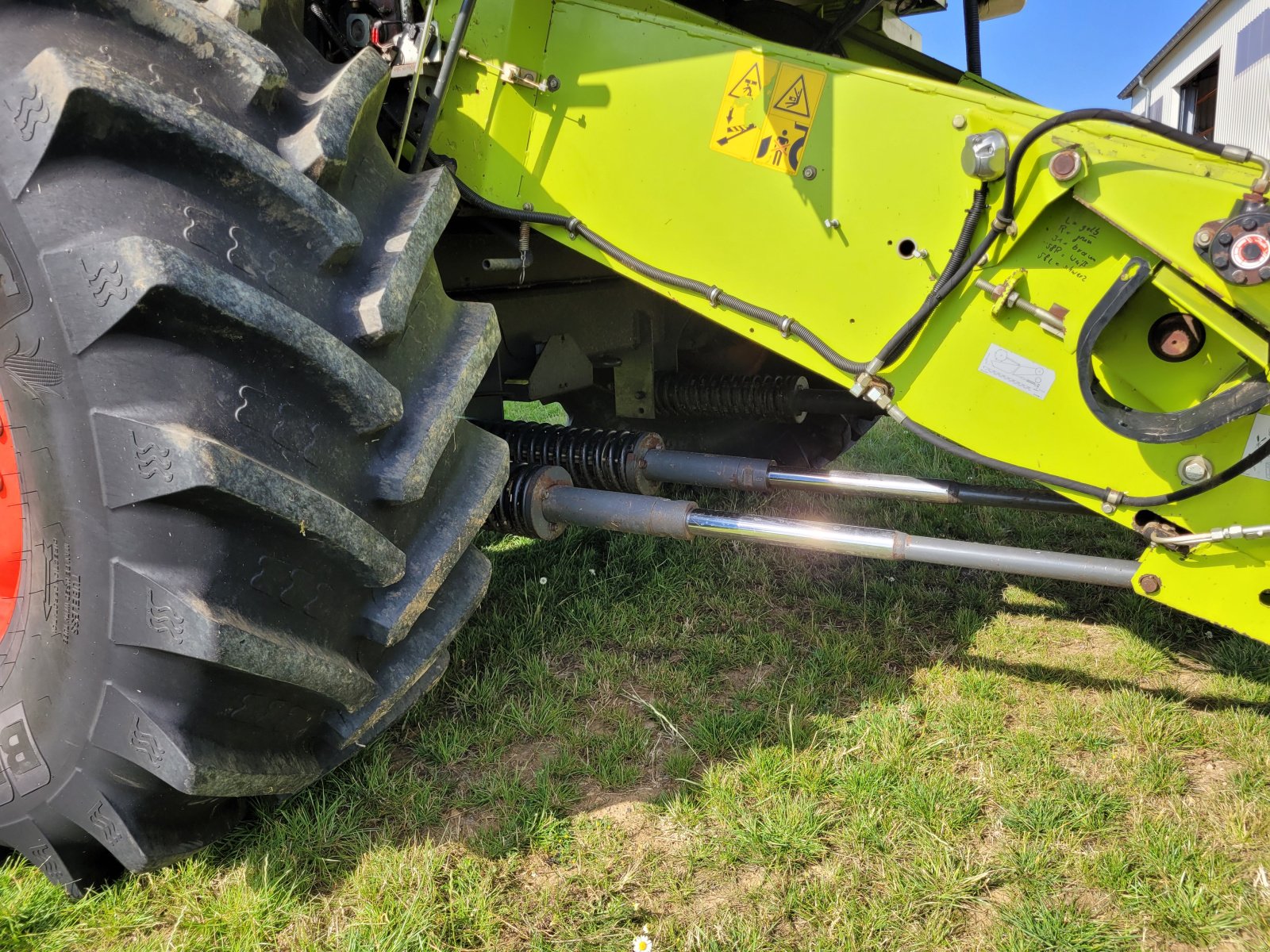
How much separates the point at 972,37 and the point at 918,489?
1.30 m

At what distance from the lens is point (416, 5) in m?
2.01

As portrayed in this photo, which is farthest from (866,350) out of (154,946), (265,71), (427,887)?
(154,946)

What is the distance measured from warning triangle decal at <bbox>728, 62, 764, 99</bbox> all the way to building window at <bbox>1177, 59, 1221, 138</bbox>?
63.4 feet

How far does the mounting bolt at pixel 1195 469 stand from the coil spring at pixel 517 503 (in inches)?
56.9

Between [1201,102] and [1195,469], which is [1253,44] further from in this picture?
[1195,469]

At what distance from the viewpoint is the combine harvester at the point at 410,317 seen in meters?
1.38

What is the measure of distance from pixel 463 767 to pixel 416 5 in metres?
1.73

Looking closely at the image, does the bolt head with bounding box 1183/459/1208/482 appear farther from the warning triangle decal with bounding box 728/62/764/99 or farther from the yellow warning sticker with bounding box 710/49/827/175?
the warning triangle decal with bounding box 728/62/764/99

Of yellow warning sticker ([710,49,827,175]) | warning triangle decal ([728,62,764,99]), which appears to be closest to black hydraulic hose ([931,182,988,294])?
yellow warning sticker ([710,49,827,175])

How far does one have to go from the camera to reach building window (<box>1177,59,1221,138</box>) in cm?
1766

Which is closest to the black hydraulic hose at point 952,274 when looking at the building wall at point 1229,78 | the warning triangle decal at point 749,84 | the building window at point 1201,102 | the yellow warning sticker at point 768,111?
the yellow warning sticker at point 768,111

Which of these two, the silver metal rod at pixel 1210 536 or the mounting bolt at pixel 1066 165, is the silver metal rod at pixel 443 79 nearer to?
the mounting bolt at pixel 1066 165

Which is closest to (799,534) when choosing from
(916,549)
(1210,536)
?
(916,549)

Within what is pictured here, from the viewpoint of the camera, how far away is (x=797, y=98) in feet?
5.97
